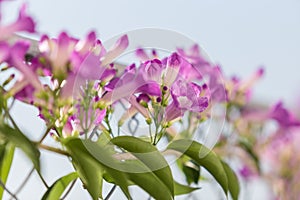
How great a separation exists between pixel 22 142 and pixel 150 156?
13 cm

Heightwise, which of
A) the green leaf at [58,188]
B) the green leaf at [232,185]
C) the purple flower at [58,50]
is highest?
the purple flower at [58,50]

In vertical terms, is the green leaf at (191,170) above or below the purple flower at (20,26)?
below

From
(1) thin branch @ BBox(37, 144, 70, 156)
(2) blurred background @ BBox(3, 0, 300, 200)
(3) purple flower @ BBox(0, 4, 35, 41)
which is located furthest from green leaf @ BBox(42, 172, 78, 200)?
(2) blurred background @ BBox(3, 0, 300, 200)

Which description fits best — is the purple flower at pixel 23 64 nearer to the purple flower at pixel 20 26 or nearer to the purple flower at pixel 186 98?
the purple flower at pixel 20 26

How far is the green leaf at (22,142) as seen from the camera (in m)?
0.50

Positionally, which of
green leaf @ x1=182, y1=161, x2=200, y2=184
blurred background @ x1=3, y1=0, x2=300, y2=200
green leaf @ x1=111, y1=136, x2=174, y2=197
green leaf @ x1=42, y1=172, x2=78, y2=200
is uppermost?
green leaf @ x1=111, y1=136, x2=174, y2=197

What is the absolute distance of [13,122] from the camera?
1.90ft

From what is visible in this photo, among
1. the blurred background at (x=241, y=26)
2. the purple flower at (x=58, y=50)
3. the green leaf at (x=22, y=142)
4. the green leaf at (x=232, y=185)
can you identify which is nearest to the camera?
the green leaf at (x=22, y=142)

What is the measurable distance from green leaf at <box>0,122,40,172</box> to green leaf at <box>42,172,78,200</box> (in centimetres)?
10

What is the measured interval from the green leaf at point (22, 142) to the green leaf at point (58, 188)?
0.10 m

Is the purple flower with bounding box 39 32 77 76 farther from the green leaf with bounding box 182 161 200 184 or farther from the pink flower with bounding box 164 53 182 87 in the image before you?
the green leaf with bounding box 182 161 200 184

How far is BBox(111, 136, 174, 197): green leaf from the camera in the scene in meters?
0.57

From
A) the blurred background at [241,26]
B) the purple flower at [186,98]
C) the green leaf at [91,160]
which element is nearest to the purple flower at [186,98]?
the purple flower at [186,98]

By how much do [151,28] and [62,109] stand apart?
0.12m
